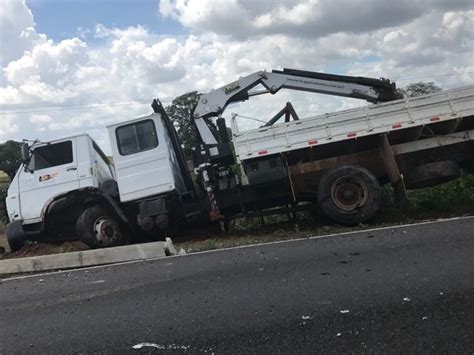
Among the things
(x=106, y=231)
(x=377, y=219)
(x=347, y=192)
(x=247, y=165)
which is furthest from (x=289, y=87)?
(x=106, y=231)

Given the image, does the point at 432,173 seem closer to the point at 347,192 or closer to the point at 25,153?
the point at 347,192

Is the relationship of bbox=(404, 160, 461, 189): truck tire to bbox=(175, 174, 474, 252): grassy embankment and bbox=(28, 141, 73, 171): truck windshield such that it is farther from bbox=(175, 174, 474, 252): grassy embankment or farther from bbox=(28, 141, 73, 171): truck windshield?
bbox=(28, 141, 73, 171): truck windshield

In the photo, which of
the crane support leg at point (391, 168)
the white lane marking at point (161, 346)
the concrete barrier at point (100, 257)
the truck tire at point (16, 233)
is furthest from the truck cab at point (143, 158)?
the white lane marking at point (161, 346)

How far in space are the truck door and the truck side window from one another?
3.64 ft

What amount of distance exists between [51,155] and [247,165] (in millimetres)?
4397

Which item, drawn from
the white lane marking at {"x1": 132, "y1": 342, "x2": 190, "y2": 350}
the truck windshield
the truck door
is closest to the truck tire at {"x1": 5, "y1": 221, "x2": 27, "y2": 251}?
the truck door

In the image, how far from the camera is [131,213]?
443 inches

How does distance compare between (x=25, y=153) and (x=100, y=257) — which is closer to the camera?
(x=100, y=257)

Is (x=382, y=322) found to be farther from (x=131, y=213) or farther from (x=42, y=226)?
(x=42, y=226)

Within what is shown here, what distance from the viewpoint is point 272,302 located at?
16.9 feet

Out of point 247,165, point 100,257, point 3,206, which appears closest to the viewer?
point 100,257

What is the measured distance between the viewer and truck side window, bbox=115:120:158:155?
10.9m

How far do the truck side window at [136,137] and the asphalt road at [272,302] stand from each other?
355cm

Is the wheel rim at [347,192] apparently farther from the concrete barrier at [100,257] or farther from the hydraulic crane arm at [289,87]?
the concrete barrier at [100,257]
